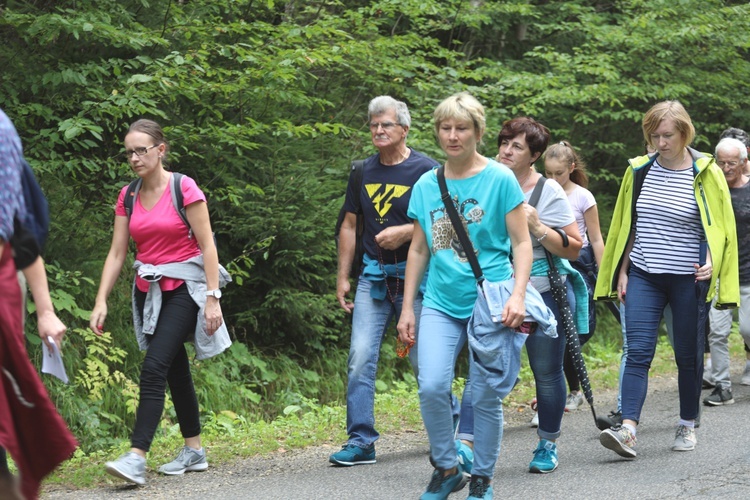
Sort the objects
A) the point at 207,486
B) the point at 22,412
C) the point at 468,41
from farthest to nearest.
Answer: the point at 468,41 → the point at 207,486 → the point at 22,412

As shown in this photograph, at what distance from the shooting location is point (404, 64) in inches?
406

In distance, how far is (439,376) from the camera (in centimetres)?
469

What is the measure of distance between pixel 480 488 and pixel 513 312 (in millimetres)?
893

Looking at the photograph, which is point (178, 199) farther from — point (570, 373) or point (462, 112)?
point (570, 373)

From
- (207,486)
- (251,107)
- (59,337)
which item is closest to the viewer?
(59,337)

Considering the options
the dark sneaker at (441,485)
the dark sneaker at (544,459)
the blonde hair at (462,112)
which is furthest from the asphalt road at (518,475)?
the blonde hair at (462,112)

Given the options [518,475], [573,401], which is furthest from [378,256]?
[573,401]

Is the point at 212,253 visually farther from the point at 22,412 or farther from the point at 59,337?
the point at 22,412

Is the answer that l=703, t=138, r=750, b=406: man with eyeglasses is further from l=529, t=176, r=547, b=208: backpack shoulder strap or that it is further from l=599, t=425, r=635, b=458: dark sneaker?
l=529, t=176, r=547, b=208: backpack shoulder strap

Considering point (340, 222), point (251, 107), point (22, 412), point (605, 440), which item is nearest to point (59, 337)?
point (22, 412)

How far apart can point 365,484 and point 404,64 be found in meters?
5.79

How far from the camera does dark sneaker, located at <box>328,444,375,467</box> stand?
6.03 metres

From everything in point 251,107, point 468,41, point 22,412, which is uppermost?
point 468,41

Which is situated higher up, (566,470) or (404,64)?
(404,64)
